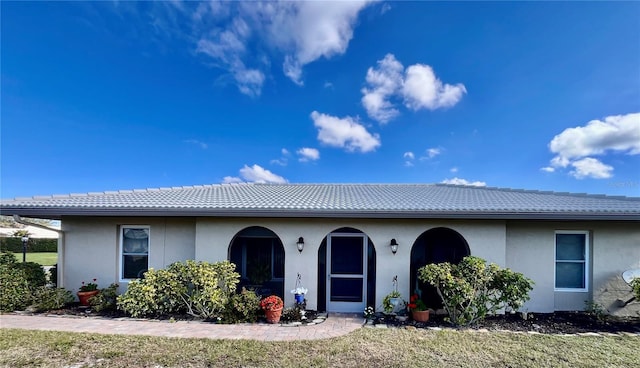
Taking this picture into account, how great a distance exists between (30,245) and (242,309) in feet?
91.6

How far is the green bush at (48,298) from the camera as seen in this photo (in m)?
8.03

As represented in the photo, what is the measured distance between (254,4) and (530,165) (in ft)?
53.1

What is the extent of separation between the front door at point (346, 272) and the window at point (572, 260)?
215 inches

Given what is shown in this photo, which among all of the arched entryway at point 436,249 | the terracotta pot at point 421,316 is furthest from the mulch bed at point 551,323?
A: the arched entryway at point 436,249

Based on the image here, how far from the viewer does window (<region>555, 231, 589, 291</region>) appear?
27.3 ft

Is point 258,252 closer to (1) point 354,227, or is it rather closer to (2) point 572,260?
(1) point 354,227

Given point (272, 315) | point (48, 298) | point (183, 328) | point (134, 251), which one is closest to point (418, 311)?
point (272, 315)

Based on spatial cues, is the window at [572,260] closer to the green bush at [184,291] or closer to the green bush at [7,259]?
the green bush at [184,291]

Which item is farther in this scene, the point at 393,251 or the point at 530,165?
the point at 530,165

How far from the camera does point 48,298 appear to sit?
8133 millimetres

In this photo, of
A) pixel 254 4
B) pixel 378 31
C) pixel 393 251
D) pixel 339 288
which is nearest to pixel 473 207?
pixel 393 251

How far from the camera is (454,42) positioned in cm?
1213

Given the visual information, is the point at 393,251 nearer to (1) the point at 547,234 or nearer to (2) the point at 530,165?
(1) the point at 547,234

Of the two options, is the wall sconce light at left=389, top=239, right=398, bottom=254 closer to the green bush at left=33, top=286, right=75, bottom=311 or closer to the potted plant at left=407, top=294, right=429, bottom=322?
the potted plant at left=407, top=294, right=429, bottom=322
